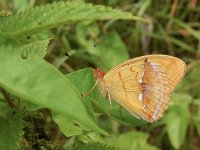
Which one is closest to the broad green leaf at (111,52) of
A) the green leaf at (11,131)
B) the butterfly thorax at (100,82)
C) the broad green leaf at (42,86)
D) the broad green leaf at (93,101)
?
the butterfly thorax at (100,82)

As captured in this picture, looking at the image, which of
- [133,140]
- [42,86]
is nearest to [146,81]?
[42,86]

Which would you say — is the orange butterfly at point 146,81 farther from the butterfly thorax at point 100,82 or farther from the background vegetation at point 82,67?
the background vegetation at point 82,67

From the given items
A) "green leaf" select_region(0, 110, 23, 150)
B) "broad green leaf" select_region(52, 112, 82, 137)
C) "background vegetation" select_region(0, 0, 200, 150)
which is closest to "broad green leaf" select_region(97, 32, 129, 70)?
"background vegetation" select_region(0, 0, 200, 150)

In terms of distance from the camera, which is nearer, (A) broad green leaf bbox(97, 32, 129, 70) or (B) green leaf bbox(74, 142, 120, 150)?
(B) green leaf bbox(74, 142, 120, 150)

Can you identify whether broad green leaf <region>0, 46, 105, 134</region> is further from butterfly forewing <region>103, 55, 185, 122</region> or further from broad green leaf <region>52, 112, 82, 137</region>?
butterfly forewing <region>103, 55, 185, 122</region>

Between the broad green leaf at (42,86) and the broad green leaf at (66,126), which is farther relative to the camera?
the broad green leaf at (66,126)

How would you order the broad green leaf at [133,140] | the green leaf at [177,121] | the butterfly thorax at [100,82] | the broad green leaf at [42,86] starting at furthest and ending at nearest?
1. the broad green leaf at [133,140]
2. the green leaf at [177,121]
3. the butterfly thorax at [100,82]
4. the broad green leaf at [42,86]

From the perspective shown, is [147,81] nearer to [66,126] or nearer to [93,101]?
[93,101]
